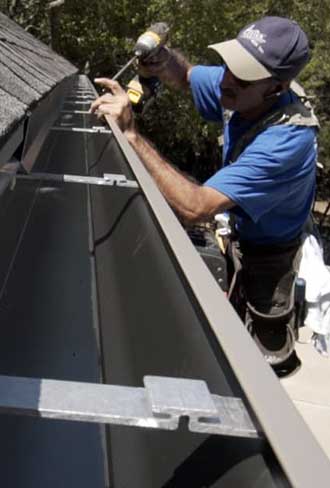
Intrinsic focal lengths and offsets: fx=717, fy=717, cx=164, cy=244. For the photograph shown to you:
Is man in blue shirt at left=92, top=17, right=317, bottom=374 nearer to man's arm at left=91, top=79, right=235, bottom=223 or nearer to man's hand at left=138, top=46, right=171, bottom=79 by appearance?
man's arm at left=91, top=79, right=235, bottom=223

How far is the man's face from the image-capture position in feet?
9.14

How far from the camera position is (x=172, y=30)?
1520 cm

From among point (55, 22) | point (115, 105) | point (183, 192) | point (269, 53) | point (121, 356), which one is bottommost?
point (55, 22)

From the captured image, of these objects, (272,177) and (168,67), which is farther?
(168,67)

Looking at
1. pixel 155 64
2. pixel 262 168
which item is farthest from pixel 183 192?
pixel 155 64

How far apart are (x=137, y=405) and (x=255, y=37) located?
2.13m

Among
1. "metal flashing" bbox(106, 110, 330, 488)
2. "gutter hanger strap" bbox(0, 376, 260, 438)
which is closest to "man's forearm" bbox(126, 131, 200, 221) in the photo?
"metal flashing" bbox(106, 110, 330, 488)

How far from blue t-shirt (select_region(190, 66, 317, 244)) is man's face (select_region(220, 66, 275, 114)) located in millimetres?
73

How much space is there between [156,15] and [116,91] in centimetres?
1335

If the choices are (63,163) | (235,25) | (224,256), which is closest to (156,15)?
(235,25)

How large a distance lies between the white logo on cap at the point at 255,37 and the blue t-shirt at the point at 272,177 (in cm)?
23

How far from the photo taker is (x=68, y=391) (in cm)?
104

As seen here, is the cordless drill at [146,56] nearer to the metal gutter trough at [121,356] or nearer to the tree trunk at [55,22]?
the metal gutter trough at [121,356]

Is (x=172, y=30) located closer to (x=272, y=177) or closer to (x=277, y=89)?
(x=277, y=89)
